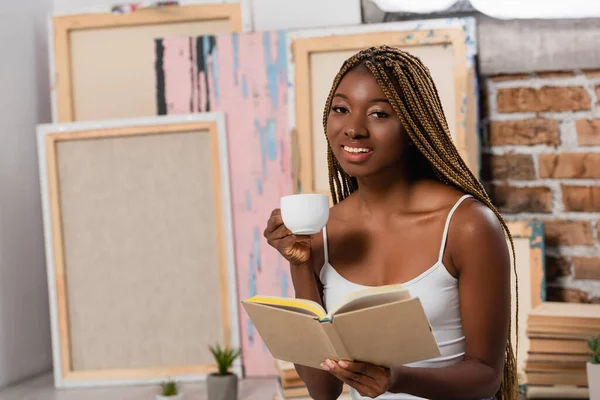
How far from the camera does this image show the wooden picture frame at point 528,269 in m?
2.09

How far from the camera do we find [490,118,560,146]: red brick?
7.26 feet

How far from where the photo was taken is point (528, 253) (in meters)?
2.11

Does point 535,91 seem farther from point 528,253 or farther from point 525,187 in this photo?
point 528,253

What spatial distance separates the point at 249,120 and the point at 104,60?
0.59m

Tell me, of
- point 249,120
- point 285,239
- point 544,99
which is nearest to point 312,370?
point 285,239

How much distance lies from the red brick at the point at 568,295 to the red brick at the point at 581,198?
0.78 ft

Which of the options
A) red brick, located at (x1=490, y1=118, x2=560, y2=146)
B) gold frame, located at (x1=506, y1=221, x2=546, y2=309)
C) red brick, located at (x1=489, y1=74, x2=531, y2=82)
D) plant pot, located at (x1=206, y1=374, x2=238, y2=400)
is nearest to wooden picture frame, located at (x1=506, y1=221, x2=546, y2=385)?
gold frame, located at (x1=506, y1=221, x2=546, y2=309)

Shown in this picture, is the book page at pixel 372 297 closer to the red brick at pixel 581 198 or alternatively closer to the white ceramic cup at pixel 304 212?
the white ceramic cup at pixel 304 212

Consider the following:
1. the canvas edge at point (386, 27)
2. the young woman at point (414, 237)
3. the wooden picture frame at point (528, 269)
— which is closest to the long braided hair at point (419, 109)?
the young woman at point (414, 237)

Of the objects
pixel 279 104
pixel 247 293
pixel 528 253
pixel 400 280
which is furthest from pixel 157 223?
pixel 400 280

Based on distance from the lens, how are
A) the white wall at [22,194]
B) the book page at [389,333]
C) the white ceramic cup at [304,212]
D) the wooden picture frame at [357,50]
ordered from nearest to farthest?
the book page at [389,333], the white ceramic cup at [304,212], the wooden picture frame at [357,50], the white wall at [22,194]

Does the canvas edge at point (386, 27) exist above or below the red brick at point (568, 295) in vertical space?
above

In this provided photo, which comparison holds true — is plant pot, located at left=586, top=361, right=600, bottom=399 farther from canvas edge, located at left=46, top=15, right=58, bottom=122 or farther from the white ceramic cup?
canvas edge, located at left=46, top=15, right=58, bottom=122

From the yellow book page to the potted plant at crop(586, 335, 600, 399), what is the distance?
1.05 meters
